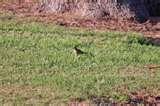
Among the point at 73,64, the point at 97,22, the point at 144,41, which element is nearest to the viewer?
the point at 73,64

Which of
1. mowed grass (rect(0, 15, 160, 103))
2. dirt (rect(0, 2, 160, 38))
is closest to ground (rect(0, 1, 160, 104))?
mowed grass (rect(0, 15, 160, 103))

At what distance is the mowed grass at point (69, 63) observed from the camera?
7.64m

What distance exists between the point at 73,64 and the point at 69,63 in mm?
62

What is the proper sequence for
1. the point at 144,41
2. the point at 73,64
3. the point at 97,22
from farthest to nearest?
the point at 97,22
the point at 144,41
the point at 73,64

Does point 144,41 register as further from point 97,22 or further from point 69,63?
point 69,63

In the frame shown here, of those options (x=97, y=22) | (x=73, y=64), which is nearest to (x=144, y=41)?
(x=97, y=22)

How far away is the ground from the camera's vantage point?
7.57 meters

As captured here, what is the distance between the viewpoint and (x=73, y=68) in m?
8.64

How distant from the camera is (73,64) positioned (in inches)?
348

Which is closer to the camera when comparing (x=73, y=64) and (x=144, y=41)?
(x=73, y=64)

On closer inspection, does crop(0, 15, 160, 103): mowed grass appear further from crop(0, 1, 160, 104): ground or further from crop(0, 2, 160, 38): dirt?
crop(0, 2, 160, 38): dirt

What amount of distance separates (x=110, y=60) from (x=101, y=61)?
0.49 feet

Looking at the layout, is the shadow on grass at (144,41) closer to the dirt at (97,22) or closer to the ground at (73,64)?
the ground at (73,64)

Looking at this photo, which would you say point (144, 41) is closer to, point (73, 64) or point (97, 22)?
point (97, 22)
